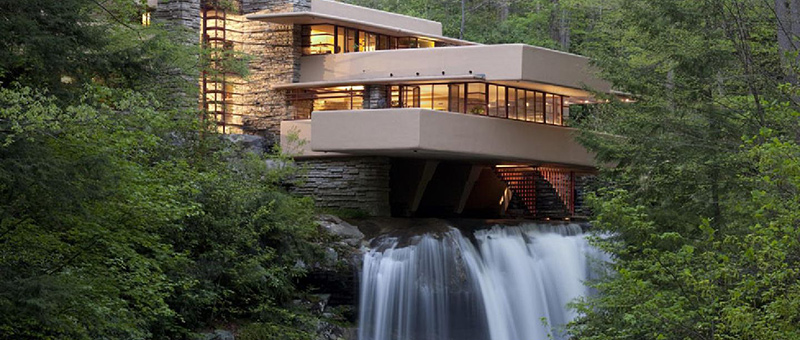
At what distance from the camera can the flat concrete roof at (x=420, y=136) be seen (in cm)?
3105

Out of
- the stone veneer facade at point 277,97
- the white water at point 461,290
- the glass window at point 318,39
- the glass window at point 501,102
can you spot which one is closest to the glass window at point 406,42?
the glass window at point 318,39

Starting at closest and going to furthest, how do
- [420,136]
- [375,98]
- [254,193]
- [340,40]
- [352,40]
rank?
1. [254,193]
2. [420,136]
3. [375,98]
4. [340,40]
5. [352,40]

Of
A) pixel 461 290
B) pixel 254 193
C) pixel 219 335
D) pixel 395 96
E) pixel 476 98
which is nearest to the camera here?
pixel 219 335

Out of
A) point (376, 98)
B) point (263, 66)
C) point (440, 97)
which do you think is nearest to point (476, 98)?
point (440, 97)

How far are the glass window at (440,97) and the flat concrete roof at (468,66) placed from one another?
20.4 inches

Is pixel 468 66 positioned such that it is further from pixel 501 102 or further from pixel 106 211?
pixel 106 211

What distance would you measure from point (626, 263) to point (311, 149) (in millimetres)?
13303

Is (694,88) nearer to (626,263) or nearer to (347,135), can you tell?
(626,263)

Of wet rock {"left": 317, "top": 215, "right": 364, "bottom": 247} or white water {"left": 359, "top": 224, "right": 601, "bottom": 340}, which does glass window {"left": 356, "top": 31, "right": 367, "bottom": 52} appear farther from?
white water {"left": 359, "top": 224, "right": 601, "bottom": 340}

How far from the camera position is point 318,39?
35750 millimetres

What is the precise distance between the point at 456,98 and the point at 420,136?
9.97 ft

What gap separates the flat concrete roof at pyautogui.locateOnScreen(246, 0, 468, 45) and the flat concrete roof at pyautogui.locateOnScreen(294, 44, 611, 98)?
1200mm

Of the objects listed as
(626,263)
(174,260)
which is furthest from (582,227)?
(174,260)

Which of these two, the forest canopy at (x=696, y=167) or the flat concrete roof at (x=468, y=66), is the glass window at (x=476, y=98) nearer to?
the flat concrete roof at (x=468, y=66)
